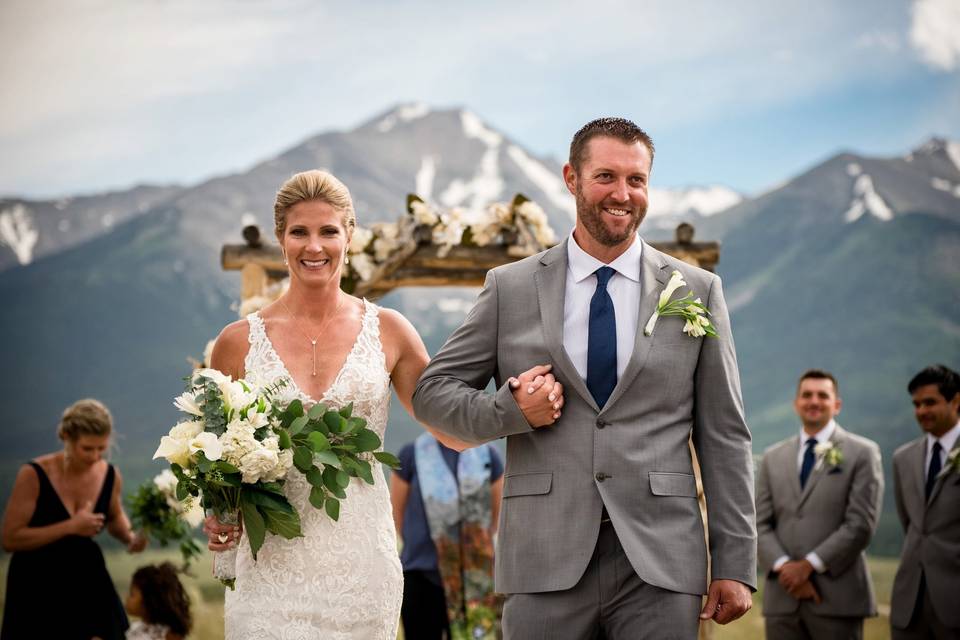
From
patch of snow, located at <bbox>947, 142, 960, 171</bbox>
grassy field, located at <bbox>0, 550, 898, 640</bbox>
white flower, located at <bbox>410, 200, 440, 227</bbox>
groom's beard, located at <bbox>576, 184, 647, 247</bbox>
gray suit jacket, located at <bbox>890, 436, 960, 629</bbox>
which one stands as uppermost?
patch of snow, located at <bbox>947, 142, 960, 171</bbox>

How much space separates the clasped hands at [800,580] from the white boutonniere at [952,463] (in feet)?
2.96

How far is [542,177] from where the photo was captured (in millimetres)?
26922

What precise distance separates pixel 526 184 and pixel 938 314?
10242mm

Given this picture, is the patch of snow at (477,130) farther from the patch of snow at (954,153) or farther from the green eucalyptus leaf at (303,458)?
the green eucalyptus leaf at (303,458)

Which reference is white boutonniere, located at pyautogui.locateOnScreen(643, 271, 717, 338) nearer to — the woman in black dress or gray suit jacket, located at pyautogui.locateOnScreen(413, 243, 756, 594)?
gray suit jacket, located at pyautogui.locateOnScreen(413, 243, 756, 594)

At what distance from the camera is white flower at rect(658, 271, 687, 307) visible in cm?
292

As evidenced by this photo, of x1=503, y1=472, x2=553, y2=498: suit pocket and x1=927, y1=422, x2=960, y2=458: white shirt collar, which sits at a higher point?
x1=927, y1=422, x2=960, y2=458: white shirt collar

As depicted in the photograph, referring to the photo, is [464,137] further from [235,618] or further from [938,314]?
[235,618]

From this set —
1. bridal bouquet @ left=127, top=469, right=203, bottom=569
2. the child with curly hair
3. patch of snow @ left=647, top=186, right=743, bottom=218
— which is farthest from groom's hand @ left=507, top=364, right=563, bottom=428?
patch of snow @ left=647, top=186, right=743, bottom=218

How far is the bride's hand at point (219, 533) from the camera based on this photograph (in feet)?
9.97

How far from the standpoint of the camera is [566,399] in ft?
9.48

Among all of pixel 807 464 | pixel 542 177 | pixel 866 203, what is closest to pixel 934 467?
pixel 807 464

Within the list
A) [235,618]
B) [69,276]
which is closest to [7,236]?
[69,276]

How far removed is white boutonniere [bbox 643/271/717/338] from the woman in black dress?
389 centimetres
